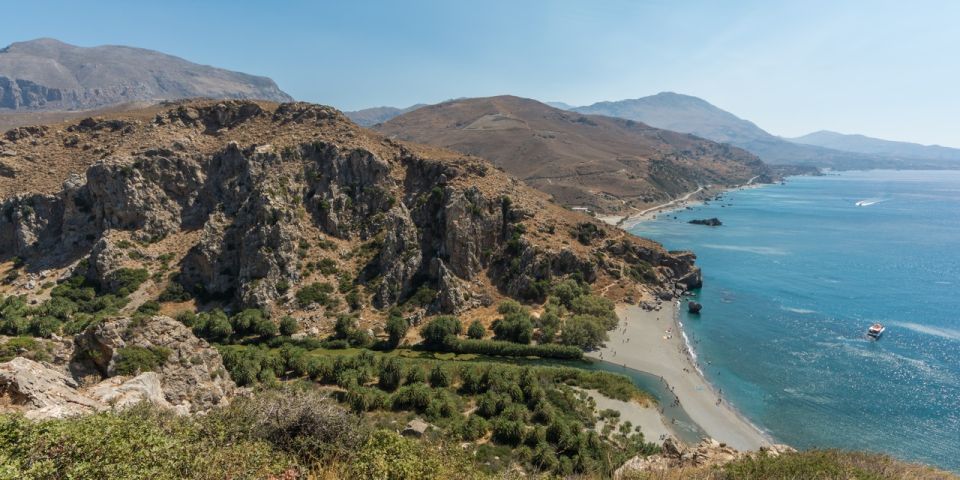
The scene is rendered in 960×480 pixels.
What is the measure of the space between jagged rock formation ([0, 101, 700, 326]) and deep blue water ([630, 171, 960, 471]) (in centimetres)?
1777

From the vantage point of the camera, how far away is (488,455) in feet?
121

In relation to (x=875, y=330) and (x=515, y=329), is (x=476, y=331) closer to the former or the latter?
(x=515, y=329)

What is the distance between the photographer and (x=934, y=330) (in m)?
73.1

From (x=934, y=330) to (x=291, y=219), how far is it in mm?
112205

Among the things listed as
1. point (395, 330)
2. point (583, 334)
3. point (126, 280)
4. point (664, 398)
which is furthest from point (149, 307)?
point (664, 398)

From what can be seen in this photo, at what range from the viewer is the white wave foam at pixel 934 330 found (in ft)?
232

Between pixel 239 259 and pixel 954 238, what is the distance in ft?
684

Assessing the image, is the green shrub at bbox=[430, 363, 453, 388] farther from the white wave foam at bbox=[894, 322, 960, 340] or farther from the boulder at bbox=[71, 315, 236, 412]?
the white wave foam at bbox=[894, 322, 960, 340]

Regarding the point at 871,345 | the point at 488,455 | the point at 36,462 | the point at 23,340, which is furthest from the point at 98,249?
the point at 871,345

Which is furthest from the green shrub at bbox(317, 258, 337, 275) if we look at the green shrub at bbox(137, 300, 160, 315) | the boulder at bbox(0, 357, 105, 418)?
the boulder at bbox(0, 357, 105, 418)

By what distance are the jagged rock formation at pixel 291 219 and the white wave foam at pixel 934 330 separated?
33961mm

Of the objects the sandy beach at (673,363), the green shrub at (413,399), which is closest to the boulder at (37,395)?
the green shrub at (413,399)

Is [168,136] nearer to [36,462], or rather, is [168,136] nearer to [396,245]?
[396,245]

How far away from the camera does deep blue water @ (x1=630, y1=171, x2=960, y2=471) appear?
49.5 m
